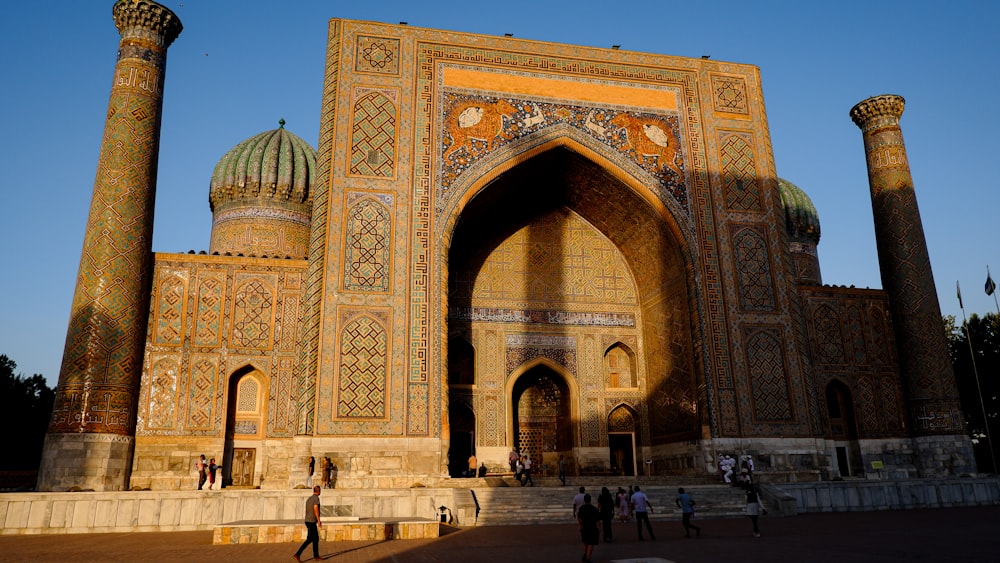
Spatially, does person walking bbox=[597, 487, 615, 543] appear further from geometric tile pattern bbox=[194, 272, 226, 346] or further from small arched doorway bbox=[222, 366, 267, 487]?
geometric tile pattern bbox=[194, 272, 226, 346]

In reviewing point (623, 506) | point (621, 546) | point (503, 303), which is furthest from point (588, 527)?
point (503, 303)

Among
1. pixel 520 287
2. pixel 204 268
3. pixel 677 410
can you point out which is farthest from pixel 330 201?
pixel 677 410

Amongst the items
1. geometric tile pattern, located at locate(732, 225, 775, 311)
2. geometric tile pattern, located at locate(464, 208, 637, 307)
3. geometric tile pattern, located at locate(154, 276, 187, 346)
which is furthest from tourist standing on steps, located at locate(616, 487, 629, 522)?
geometric tile pattern, located at locate(154, 276, 187, 346)

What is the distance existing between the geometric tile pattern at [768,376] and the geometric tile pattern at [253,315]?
7.02 metres

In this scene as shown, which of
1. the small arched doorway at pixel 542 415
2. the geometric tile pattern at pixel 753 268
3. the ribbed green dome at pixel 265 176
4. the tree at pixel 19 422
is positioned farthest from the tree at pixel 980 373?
the tree at pixel 19 422

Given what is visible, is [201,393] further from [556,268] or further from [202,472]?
[556,268]

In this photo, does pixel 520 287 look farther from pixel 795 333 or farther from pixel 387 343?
pixel 795 333

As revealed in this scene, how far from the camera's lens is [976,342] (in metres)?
16.6

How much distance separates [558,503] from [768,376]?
4029 mm

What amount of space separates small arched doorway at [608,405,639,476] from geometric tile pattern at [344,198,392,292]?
4.75 m

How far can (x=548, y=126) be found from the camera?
1125 centimetres

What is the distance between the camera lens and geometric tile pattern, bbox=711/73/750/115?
1212 centimetres

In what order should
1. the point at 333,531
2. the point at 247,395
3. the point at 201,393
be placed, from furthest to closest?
the point at 247,395, the point at 201,393, the point at 333,531

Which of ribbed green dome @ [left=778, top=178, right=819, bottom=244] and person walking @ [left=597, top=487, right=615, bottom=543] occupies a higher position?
ribbed green dome @ [left=778, top=178, right=819, bottom=244]
